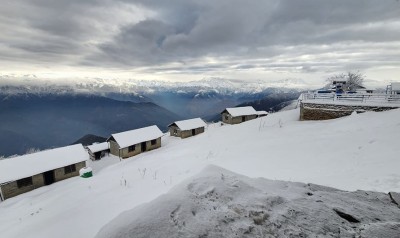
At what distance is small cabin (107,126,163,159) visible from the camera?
4512 centimetres

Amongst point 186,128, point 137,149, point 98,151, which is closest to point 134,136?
point 137,149

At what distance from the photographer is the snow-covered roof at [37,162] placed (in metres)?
31.9

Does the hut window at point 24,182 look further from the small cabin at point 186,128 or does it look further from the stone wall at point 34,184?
the small cabin at point 186,128

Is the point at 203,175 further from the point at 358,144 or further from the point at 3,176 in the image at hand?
the point at 3,176

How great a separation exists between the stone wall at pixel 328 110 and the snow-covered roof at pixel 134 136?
105 ft

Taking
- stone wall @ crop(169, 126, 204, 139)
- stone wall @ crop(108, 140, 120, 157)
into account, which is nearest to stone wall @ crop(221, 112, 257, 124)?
stone wall @ crop(169, 126, 204, 139)

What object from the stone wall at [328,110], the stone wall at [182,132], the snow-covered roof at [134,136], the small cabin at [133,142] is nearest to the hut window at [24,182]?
the small cabin at [133,142]

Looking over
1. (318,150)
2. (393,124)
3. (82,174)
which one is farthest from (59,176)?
(393,124)

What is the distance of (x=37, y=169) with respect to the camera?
3353 centimetres

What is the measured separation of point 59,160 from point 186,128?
90.1 feet

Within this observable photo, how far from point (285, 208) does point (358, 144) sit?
13888 mm

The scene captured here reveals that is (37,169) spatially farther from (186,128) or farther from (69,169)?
(186,128)

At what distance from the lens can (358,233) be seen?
4.52 metres

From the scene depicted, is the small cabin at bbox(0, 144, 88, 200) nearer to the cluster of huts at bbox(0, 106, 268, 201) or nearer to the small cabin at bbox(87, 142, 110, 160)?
the cluster of huts at bbox(0, 106, 268, 201)
